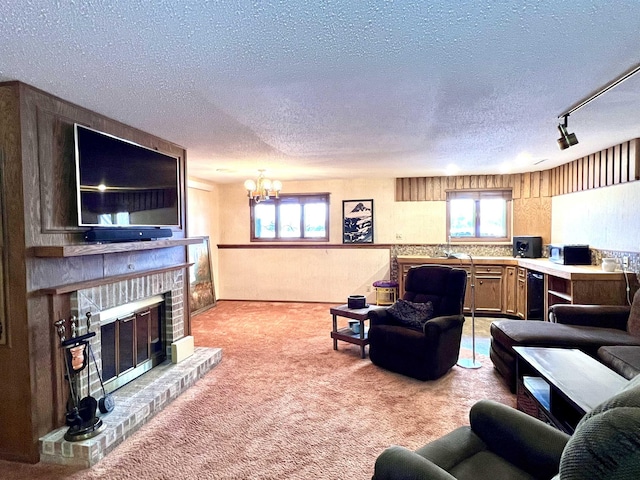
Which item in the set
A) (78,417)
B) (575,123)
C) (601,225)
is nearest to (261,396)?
(78,417)

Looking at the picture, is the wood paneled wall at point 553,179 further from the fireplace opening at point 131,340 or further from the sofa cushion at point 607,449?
the fireplace opening at point 131,340

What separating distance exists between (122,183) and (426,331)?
2803 mm

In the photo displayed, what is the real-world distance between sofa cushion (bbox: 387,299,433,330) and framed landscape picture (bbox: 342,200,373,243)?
9.21 ft

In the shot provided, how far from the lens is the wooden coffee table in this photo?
1928 millimetres

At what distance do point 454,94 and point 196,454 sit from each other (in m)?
2.78

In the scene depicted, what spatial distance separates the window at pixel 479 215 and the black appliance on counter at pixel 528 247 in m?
0.40

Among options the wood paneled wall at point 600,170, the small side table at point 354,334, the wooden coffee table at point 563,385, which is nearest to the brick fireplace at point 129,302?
the small side table at point 354,334

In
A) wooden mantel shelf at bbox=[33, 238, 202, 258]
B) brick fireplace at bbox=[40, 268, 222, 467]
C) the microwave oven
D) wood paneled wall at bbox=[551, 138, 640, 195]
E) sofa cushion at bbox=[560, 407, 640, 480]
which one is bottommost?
brick fireplace at bbox=[40, 268, 222, 467]

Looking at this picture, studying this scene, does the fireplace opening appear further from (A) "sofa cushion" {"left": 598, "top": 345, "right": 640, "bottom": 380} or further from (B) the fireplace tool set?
(A) "sofa cushion" {"left": 598, "top": 345, "right": 640, "bottom": 380}

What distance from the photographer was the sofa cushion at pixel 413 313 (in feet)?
12.0

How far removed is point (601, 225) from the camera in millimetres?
4477

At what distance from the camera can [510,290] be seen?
18.2ft

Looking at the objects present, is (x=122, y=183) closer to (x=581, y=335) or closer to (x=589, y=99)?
(x=589, y=99)

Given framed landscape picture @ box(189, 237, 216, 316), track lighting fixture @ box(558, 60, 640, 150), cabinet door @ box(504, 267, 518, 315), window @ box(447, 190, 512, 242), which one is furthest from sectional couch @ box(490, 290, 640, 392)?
framed landscape picture @ box(189, 237, 216, 316)
